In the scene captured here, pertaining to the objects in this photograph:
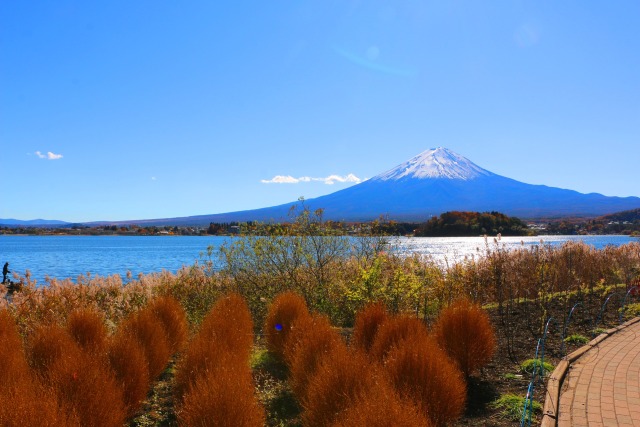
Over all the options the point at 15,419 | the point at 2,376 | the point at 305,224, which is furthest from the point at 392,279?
the point at 15,419

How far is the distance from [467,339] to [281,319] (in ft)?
9.77

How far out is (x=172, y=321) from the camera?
321 inches

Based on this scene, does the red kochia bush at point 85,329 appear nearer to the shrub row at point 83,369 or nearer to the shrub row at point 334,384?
the shrub row at point 83,369

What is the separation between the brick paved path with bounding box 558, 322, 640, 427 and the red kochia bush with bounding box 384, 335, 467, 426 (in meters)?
1.15

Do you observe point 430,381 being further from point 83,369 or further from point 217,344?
point 83,369

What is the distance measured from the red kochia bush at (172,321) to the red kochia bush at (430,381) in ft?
13.7

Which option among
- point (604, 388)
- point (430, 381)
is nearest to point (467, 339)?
point (604, 388)

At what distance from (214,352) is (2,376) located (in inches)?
86.0

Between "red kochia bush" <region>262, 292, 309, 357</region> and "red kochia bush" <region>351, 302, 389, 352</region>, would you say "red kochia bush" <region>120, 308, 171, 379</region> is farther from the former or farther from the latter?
"red kochia bush" <region>351, 302, 389, 352</region>

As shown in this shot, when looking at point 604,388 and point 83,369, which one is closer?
point 83,369

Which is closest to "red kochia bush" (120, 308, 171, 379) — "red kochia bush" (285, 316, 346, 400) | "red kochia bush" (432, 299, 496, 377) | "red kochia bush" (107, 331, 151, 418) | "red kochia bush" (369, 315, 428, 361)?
"red kochia bush" (107, 331, 151, 418)

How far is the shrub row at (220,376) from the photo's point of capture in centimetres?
398

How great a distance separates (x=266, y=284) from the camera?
40.1 ft

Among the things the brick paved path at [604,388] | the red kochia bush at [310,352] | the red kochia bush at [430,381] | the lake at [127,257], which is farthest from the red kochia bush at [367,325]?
the lake at [127,257]
